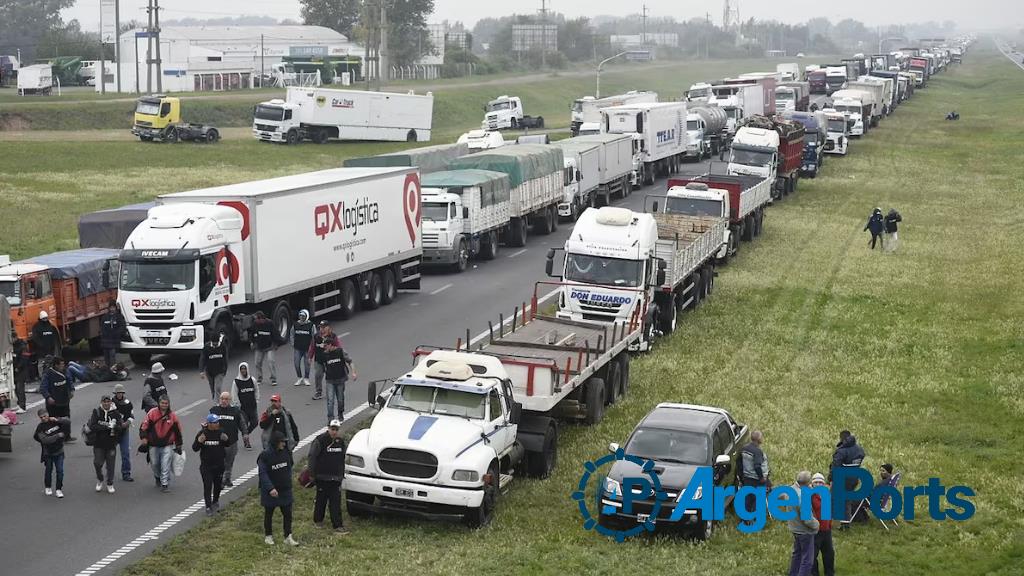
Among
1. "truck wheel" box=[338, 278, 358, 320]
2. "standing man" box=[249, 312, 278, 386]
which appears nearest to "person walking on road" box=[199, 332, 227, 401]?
"standing man" box=[249, 312, 278, 386]

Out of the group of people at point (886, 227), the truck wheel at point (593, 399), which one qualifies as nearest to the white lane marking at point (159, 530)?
the truck wheel at point (593, 399)

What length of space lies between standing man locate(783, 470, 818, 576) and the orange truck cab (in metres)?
17.3

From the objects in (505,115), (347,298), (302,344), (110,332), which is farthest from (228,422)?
(505,115)

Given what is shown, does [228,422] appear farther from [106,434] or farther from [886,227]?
[886,227]

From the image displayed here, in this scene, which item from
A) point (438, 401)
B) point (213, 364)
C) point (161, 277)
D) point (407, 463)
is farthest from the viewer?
point (161, 277)

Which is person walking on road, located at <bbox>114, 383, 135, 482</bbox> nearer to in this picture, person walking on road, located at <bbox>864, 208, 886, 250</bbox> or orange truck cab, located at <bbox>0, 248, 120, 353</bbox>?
orange truck cab, located at <bbox>0, 248, 120, 353</bbox>

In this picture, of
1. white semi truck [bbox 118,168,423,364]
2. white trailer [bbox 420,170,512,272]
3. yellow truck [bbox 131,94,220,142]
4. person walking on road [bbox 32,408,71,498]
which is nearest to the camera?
person walking on road [bbox 32,408,71,498]

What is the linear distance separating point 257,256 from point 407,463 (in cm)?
1364

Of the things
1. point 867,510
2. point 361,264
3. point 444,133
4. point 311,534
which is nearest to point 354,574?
point 311,534

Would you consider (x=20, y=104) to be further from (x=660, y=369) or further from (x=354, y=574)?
(x=354, y=574)

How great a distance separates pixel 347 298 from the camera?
114 ft

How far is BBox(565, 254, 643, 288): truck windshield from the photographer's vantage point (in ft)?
99.1

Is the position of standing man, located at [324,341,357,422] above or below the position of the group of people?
below

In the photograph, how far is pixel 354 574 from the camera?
16312 millimetres
